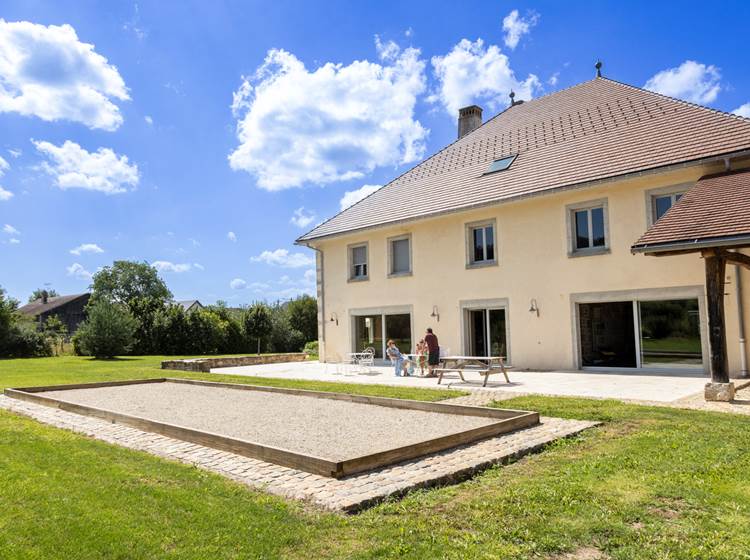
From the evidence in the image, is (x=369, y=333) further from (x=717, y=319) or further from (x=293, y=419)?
(x=717, y=319)


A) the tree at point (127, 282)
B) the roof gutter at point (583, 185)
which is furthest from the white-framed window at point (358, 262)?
the tree at point (127, 282)

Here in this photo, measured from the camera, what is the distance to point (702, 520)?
395 centimetres

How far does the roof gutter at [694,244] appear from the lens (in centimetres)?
918

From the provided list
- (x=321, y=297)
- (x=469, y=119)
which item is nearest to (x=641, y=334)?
(x=321, y=297)

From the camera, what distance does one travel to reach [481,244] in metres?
17.7

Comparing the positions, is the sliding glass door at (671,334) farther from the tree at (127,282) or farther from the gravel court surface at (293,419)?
the tree at (127,282)

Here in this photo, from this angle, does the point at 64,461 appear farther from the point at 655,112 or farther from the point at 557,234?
the point at 655,112

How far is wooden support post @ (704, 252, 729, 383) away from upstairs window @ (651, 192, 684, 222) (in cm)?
497

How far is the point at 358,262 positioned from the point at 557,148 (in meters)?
8.26

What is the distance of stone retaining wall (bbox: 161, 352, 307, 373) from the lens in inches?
774

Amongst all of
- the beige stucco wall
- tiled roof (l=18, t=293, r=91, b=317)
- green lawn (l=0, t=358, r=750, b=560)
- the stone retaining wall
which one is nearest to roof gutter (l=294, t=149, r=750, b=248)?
the beige stucco wall

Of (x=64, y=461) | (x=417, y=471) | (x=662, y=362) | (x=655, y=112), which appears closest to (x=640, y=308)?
(x=662, y=362)

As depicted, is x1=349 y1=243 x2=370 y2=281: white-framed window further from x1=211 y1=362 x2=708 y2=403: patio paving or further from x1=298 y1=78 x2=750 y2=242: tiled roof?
x1=211 y1=362 x2=708 y2=403: patio paving

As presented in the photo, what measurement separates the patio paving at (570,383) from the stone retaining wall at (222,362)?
139 inches
